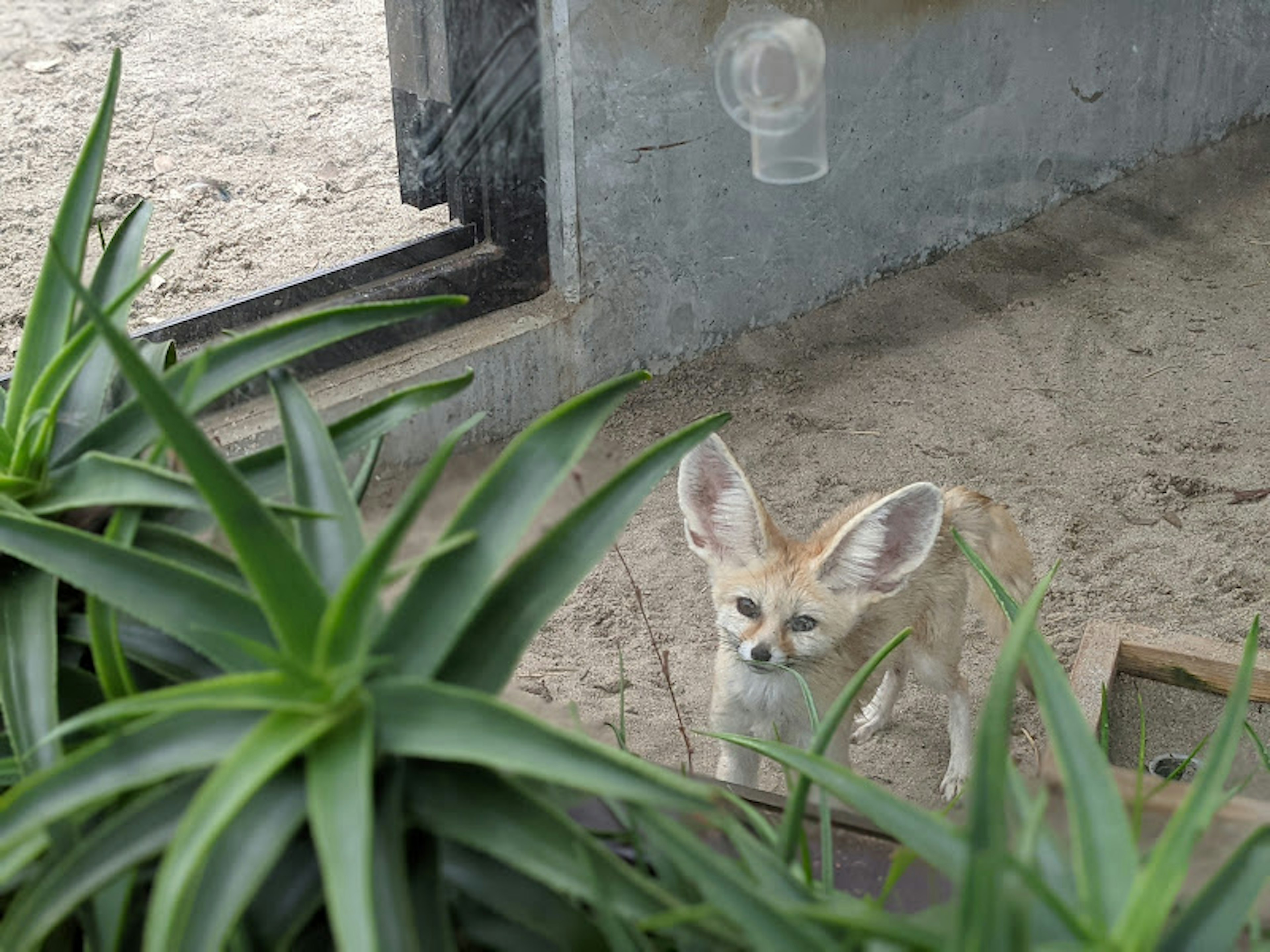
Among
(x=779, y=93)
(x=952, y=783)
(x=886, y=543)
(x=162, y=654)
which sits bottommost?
(x=952, y=783)

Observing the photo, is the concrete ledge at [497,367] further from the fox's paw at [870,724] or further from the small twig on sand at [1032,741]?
the small twig on sand at [1032,741]

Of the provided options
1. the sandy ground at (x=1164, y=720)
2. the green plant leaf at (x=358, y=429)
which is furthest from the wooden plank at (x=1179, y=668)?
the green plant leaf at (x=358, y=429)

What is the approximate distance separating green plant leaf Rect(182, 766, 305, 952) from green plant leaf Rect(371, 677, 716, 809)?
0.08 meters

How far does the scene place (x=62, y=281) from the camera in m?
1.44

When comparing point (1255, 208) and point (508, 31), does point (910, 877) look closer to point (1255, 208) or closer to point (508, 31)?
point (508, 31)

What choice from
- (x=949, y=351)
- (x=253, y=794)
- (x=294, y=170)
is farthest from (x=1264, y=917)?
(x=949, y=351)

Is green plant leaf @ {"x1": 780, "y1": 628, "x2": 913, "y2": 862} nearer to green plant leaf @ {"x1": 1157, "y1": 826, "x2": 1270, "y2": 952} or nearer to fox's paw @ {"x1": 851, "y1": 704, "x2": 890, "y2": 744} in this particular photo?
green plant leaf @ {"x1": 1157, "y1": 826, "x2": 1270, "y2": 952}

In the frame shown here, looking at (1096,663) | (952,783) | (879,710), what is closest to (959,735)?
(952,783)

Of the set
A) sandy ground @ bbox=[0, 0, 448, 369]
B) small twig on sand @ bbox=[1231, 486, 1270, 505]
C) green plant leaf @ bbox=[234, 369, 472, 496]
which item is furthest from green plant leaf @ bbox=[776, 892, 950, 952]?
small twig on sand @ bbox=[1231, 486, 1270, 505]

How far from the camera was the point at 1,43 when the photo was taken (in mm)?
3213

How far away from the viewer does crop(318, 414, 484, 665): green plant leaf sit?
0.97 metres

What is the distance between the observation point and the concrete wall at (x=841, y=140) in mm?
4043

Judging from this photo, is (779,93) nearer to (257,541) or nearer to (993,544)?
(993,544)

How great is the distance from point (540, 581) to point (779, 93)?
374 cm
